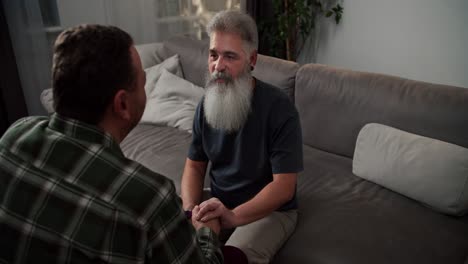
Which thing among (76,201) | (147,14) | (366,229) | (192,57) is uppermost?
(147,14)

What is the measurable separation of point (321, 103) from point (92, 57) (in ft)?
4.80

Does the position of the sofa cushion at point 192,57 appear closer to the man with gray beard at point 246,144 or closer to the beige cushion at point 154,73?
the beige cushion at point 154,73

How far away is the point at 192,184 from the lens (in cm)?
144

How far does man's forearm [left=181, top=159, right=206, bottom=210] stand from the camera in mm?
1399

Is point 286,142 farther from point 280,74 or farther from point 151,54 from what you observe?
point 151,54

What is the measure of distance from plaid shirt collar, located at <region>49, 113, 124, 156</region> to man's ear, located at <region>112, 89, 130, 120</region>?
49 mm

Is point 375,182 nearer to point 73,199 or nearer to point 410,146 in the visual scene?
point 410,146

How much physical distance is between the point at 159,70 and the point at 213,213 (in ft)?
4.90

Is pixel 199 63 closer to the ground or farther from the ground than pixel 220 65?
closer to the ground

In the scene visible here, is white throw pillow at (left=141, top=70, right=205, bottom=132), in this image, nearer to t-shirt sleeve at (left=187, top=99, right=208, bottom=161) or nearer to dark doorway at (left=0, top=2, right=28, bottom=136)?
t-shirt sleeve at (left=187, top=99, right=208, bottom=161)

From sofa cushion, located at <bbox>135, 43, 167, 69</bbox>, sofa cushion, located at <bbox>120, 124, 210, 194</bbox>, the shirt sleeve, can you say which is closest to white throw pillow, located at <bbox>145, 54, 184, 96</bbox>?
sofa cushion, located at <bbox>135, 43, 167, 69</bbox>

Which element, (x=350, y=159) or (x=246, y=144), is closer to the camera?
(x=246, y=144)

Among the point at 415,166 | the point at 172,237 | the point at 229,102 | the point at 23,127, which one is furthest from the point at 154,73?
the point at 172,237

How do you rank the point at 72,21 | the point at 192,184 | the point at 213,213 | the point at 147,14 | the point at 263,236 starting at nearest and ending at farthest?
1. the point at 213,213
2. the point at 263,236
3. the point at 192,184
4. the point at 72,21
5. the point at 147,14
